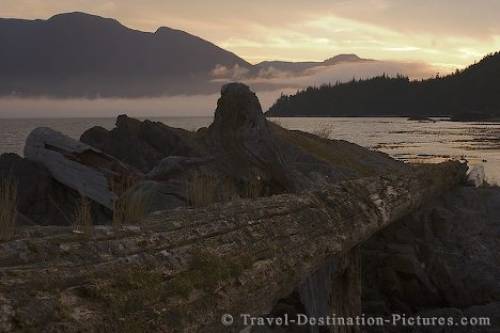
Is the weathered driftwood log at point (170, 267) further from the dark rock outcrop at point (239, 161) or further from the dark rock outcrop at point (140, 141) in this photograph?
the dark rock outcrop at point (140, 141)

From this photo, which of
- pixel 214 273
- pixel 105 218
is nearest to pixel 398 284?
pixel 105 218

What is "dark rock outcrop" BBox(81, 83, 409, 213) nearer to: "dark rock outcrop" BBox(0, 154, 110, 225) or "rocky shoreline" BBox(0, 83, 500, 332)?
"rocky shoreline" BBox(0, 83, 500, 332)

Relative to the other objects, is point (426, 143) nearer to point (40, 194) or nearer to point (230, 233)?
point (40, 194)

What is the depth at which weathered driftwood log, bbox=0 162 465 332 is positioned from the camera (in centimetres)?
275

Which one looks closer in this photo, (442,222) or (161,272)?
(161,272)

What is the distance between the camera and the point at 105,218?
34.4 ft

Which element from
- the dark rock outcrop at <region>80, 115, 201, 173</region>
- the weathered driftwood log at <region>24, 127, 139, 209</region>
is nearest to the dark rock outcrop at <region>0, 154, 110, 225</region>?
the weathered driftwood log at <region>24, 127, 139, 209</region>

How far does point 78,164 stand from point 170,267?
9102 mm

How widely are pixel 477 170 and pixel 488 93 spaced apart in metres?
205

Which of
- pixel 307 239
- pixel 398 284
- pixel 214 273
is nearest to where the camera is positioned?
pixel 214 273

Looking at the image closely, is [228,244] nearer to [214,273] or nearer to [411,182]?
[214,273]

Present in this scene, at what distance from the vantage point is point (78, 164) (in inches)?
466

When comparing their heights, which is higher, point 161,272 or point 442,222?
point 161,272

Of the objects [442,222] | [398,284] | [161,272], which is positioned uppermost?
[161,272]
